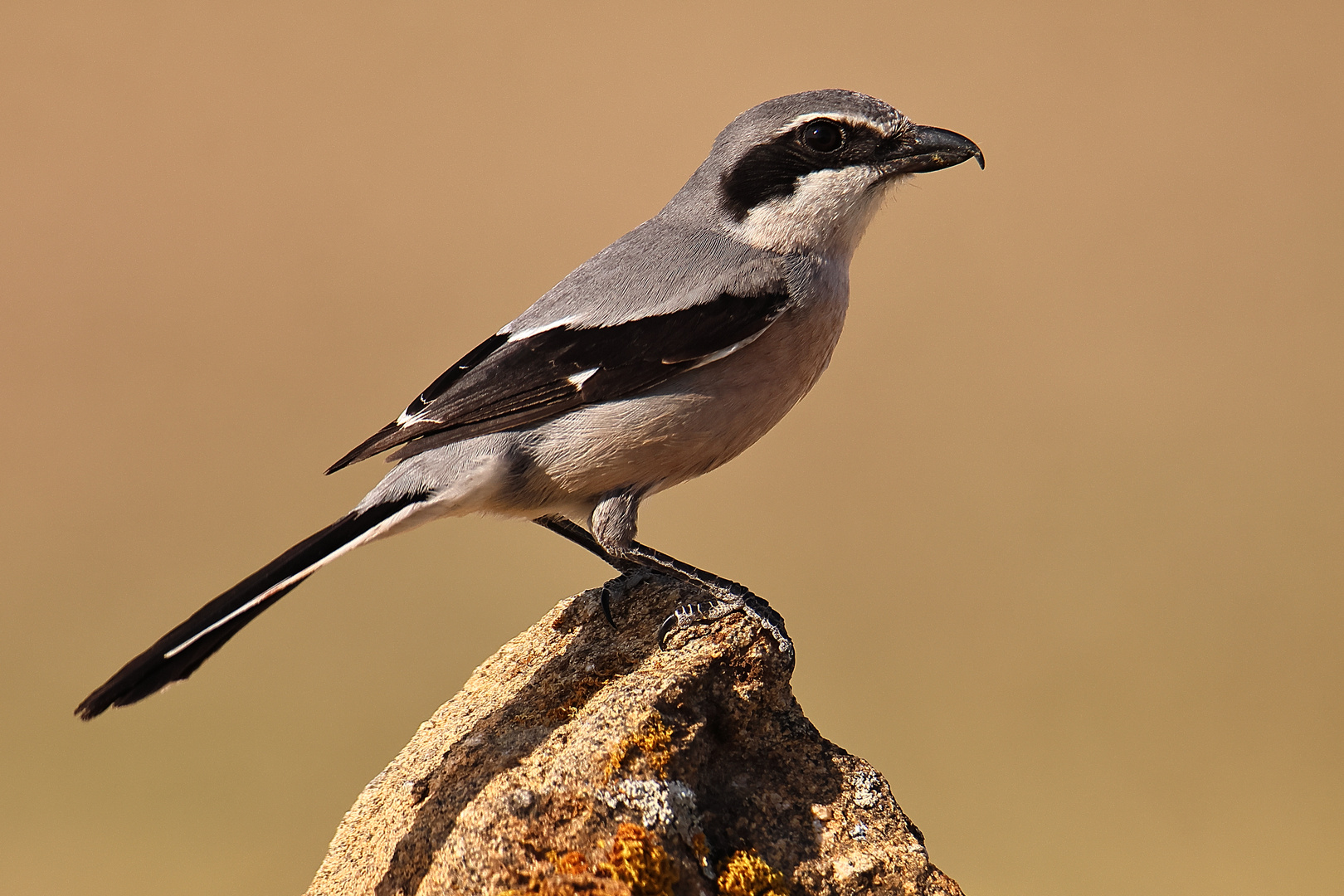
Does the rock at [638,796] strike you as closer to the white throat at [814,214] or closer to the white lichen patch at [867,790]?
the white lichen patch at [867,790]

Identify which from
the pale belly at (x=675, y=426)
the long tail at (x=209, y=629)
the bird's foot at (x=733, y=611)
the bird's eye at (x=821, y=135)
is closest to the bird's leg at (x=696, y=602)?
the bird's foot at (x=733, y=611)

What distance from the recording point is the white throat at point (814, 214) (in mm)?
3312

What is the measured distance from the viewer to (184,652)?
2.47 metres

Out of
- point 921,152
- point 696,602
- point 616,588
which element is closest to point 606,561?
point 616,588

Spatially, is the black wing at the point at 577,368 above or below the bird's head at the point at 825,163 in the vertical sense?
below

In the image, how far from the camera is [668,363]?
303 centimetres

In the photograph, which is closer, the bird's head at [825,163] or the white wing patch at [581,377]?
the white wing patch at [581,377]

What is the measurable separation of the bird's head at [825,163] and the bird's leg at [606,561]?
105 centimetres

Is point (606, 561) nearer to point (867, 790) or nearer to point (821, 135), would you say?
point (867, 790)

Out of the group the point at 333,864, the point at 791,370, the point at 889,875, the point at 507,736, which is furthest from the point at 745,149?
the point at 333,864

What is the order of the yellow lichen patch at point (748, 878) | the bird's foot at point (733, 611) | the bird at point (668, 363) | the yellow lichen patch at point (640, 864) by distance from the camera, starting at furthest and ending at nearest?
the bird at point (668, 363) < the bird's foot at point (733, 611) < the yellow lichen patch at point (748, 878) < the yellow lichen patch at point (640, 864)

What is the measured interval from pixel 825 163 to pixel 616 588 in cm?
142

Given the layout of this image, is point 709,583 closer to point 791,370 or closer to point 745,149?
point 791,370

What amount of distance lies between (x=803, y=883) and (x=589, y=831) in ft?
1.70
